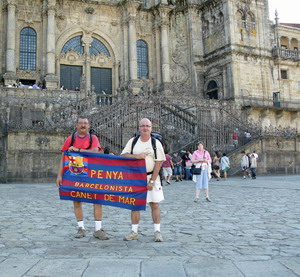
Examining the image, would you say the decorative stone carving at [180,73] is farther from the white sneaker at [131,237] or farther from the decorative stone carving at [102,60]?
the white sneaker at [131,237]

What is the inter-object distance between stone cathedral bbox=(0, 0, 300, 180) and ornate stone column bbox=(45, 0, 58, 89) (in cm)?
7

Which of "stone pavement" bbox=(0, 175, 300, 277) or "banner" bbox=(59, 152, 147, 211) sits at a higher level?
"banner" bbox=(59, 152, 147, 211)

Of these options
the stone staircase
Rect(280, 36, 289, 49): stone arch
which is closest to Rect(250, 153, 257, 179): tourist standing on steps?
the stone staircase

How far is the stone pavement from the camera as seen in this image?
13.0 feet

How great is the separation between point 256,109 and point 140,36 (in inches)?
464

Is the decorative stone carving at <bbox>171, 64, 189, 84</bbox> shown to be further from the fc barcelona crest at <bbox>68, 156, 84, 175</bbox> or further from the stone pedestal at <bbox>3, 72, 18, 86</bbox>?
the fc barcelona crest at <bbox>68, 156, 84, 175</bbox>

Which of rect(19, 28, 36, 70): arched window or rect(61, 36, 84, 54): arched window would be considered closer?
rect(19, 28, 36, 70): arched window

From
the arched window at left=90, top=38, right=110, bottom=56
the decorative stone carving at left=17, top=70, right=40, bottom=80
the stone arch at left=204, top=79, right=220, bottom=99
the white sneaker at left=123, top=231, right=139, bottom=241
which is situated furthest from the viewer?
the stone arch at left=204, top=79, right=220, bottom=99

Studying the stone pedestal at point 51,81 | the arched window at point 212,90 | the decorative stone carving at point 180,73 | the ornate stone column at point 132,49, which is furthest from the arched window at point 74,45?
the arched window at point 212,90

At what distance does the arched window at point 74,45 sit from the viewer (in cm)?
3183

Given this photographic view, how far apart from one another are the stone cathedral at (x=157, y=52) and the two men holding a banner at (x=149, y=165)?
74.3ft

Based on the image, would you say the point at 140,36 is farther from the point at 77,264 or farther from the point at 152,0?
the point at 77,264

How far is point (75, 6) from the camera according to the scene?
3184 centimetres

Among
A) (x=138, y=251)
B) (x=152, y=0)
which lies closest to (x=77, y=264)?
(x=138, y=251)
